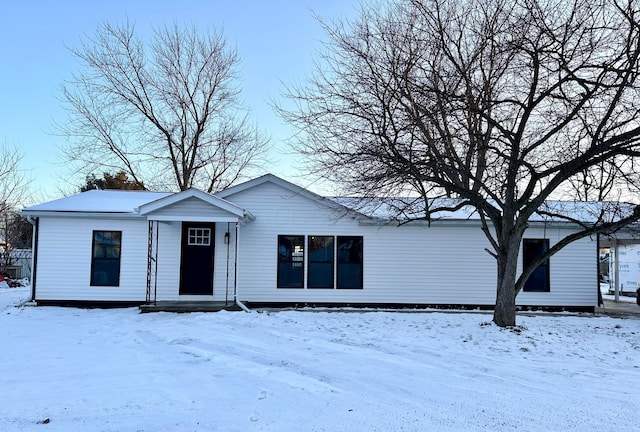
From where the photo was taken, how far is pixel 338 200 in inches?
542

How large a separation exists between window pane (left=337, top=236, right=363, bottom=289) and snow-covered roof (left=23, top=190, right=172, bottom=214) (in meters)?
5.96

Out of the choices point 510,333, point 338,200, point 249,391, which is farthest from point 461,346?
point 338,200

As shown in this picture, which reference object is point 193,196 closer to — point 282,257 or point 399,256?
point 282,257

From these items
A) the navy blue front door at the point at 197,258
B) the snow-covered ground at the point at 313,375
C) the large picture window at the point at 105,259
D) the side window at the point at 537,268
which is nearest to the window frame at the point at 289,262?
the navy blue front door at the point at 197,258

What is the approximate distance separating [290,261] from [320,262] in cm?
90

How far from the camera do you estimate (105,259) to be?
12.3m

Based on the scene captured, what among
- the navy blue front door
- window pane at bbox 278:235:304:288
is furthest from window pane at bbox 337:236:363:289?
the navy blue front door

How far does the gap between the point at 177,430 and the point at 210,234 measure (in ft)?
29.9

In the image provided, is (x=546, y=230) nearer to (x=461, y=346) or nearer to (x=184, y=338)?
(x=461, y=346)

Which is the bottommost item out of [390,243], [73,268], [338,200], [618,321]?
[618,321]

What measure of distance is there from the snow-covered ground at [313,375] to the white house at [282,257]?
2.37 metres

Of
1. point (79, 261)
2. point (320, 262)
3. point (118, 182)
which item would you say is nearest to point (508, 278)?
point (320, 262)

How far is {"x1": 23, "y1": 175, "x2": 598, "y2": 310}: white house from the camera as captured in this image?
12242 mm

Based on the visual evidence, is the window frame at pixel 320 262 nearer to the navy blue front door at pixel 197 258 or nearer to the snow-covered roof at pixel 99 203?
the navy blue front door at pixel 197 258
